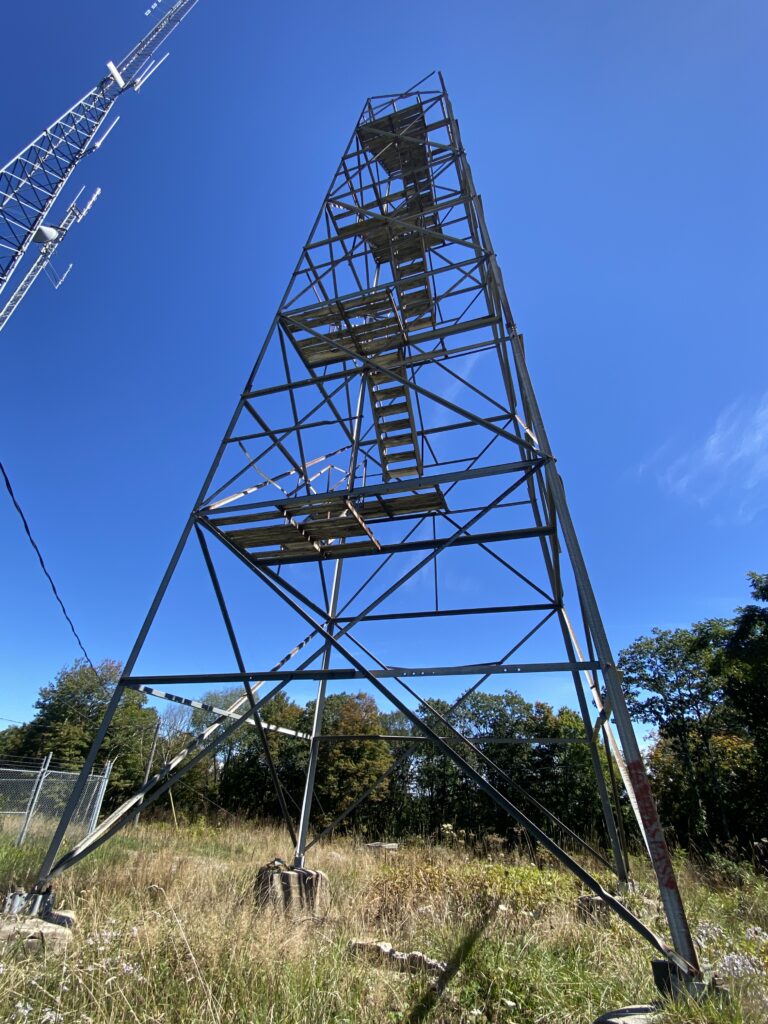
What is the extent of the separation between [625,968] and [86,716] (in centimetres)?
4335

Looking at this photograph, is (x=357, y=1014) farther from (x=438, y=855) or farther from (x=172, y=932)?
(x=438, y=855)

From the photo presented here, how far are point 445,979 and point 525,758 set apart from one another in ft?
75.4

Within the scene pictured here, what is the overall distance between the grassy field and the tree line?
11959mm

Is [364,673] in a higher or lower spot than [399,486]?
lower

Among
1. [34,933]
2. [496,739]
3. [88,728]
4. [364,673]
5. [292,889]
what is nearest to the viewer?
[34,933]

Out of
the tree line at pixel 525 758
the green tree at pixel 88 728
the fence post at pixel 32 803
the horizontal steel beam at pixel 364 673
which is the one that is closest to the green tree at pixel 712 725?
the tree line at pixel 525 758

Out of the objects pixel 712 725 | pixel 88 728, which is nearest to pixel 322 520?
pixel 712 725

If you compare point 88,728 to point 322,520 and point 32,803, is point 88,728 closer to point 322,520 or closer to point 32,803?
point 32,803

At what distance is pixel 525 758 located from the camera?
23.8m

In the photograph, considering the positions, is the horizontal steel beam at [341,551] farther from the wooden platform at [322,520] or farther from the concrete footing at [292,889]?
the concrete footing at [292,889]

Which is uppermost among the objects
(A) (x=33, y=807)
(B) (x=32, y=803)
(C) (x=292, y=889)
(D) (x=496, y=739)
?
(D) (x=496, y=739)

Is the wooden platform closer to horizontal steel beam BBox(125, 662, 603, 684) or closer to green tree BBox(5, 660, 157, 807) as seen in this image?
horizontal steel beam BBox(125, 662, 603, 684)

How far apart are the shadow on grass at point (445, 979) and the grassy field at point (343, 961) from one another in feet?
0.04

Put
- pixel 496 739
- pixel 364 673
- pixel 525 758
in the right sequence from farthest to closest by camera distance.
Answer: pixel 525 758 < pixel 496 739 < pixel 364 673
